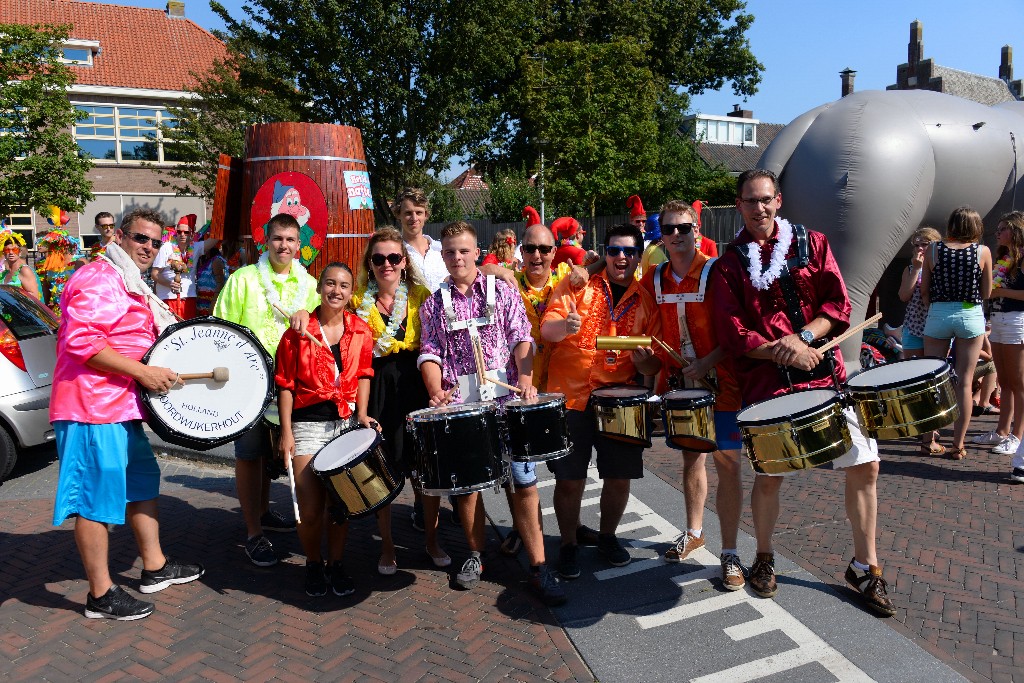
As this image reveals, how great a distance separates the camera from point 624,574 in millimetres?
4297


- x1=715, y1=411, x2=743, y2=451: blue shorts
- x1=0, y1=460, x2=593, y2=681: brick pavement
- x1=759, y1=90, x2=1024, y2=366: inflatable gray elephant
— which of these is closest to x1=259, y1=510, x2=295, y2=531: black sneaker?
x1=0, y1=460, x2=593, y2=681: brick pavement

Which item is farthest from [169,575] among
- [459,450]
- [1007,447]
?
[1007,447]

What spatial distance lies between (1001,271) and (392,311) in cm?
487

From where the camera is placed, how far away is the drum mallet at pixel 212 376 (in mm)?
3828

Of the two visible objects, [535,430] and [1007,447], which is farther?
[1007,447]

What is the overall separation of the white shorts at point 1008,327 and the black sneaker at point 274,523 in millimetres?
Answer: 5364

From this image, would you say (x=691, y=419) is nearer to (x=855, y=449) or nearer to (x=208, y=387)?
(x=855, y=449)

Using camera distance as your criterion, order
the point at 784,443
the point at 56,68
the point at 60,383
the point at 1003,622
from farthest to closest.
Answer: the point at 56,68 < the point at 60,383 < the point at 1003,622 < the point at 784,443

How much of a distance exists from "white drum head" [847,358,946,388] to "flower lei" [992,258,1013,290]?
317 centimetres

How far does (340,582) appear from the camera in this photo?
4156mm

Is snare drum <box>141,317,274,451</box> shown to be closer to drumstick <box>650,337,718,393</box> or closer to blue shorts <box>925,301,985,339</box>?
drumstick <box>650,337,718,393</box>

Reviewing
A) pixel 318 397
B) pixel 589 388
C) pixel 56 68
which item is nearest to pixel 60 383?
pixel 318 397

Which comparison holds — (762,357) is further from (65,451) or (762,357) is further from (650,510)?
(65,451)

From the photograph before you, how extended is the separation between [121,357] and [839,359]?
132 inches
